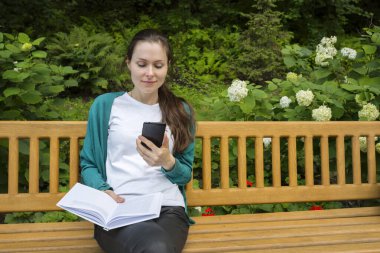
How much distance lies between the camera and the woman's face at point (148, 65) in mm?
2475

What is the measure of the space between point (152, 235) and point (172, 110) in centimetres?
74

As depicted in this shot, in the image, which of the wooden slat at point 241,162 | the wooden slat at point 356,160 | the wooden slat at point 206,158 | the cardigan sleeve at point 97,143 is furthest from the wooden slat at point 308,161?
the cardigan sleeve at point 97,143

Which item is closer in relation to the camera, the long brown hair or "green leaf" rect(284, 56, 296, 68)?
the long brown hair

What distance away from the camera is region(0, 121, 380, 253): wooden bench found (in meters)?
2.62

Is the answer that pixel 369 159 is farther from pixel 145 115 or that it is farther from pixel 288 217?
pixel 145 115

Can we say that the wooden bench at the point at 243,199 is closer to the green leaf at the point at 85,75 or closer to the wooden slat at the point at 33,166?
the wooden slat at the point at 33,166

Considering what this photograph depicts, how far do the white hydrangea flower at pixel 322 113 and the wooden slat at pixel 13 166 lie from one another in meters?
2.03

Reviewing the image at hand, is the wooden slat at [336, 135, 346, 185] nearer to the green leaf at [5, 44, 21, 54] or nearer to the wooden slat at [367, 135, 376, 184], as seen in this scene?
the wooden slat at [367, 135, 376, 184]

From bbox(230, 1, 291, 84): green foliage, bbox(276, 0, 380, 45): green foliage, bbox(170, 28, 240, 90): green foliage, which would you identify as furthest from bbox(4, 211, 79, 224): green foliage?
bbox(276, 0, 380, 45): green foliage

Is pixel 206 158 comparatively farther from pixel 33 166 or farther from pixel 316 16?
pixel 316 16

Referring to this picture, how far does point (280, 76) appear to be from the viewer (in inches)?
343

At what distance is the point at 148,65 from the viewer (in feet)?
8.15

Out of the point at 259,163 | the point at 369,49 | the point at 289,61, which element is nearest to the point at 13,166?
the point at 259,163

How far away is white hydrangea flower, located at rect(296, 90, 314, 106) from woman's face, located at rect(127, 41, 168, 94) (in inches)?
60.0
